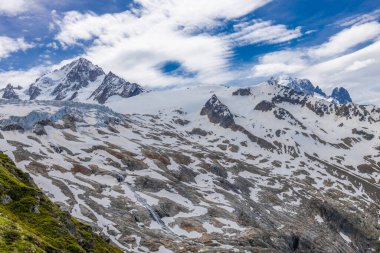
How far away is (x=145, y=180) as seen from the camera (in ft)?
553

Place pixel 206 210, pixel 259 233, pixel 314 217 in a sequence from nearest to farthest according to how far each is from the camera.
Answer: pixel 259 233 → pixel 206 210 → pixel 314 217

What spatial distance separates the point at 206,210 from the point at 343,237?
82031 mm

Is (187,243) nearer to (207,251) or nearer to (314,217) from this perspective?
(207,251)

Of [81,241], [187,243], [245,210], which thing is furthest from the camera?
[245,210]

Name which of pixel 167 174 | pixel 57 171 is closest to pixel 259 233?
pixel 167 174

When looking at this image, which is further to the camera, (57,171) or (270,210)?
(270,210)

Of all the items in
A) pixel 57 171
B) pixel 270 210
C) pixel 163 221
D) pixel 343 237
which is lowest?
pixel 343 237

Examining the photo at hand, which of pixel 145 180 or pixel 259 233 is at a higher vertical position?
pixel 145 180

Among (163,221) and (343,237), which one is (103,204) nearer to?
(163,221)

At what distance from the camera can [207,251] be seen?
107m

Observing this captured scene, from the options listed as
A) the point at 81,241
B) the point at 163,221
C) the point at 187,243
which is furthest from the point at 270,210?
the point at 81,241

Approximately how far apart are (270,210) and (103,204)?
8278cm

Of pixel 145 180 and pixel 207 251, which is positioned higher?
pixel 145 180

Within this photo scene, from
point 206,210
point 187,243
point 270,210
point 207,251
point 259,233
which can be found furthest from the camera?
point 270,210
